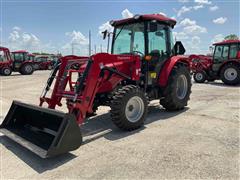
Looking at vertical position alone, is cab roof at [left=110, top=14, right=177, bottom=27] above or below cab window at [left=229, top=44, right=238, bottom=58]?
above

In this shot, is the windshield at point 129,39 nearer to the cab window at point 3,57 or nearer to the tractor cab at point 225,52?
the tractor cab at point 225,52

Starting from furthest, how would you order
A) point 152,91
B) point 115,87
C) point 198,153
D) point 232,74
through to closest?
point 232,74 → point 152,91 → point 115,87 → point 198,153

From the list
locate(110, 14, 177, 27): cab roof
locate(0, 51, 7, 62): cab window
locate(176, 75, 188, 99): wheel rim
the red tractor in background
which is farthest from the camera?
the red tractor in background

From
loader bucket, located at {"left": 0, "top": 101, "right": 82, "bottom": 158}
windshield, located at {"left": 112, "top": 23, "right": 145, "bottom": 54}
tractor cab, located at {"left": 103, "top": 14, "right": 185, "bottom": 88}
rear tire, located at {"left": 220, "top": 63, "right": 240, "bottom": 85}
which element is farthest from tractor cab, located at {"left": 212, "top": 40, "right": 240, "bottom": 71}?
loader bucket, located at {"left": 0, "top": 101, "right": 82, "bottom": 158}

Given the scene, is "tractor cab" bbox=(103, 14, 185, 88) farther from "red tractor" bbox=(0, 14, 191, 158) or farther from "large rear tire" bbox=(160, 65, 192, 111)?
"large rear tire" bbox=(160, 65, 192, 111)

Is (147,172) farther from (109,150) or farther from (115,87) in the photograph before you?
(115,87)

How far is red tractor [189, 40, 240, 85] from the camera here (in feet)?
43.7

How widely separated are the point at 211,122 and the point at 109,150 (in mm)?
2695

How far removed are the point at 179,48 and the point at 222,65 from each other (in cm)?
768

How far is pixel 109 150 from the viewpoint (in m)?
4.27

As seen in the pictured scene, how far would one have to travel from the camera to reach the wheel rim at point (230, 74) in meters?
13.3

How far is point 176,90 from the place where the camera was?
6.77 metres

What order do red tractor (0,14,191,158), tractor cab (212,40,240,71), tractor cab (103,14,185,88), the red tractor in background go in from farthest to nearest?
the red tractor in background → tractor cab (212,40,240,71) → tractor cab (103,14,185,88) → red tractor (0,14,191,158)

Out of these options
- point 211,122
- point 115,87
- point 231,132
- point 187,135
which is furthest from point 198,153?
point 115,87
